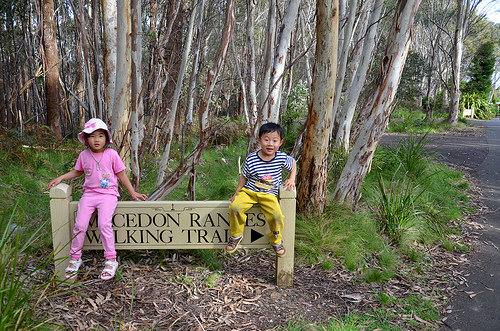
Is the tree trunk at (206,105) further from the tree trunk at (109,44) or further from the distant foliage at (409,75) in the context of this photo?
the distant foliage at (409,75)

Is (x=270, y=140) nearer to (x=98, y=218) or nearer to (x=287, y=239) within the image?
(x=287, y=239)

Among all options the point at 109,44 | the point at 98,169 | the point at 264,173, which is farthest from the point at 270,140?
the point at 109,44

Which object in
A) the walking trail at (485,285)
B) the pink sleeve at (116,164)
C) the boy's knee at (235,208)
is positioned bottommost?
the walking trail at (485,285)

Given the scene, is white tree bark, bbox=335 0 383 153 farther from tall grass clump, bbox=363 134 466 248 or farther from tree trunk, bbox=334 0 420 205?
tree trunk, bbox=334 0 420 205

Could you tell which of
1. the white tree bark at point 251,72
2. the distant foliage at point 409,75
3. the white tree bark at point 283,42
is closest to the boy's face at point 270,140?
the white tree bark at point 283,42

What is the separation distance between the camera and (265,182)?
299cm

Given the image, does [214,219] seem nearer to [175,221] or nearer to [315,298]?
[175,221]

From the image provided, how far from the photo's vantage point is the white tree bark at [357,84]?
5.71m

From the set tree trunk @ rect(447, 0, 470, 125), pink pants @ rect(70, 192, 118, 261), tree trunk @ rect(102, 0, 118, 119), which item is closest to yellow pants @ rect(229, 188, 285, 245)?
pink pants @ rect(70, 192, 118, 261)

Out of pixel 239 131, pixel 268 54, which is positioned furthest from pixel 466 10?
pixel 268 54

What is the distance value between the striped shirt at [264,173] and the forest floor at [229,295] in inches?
35.5

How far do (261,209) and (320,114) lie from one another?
141 cm

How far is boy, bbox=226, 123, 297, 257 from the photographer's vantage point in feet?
9.35

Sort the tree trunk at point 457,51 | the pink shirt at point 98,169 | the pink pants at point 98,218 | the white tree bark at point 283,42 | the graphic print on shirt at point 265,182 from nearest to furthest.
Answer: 1. the pink pants at point 98,218
2. the pink shirt at point 98,169
3. the graphic print on shirt at point 265,182
4. the white tree bark at point 283,42
5. the tree trunk at point 457,51
